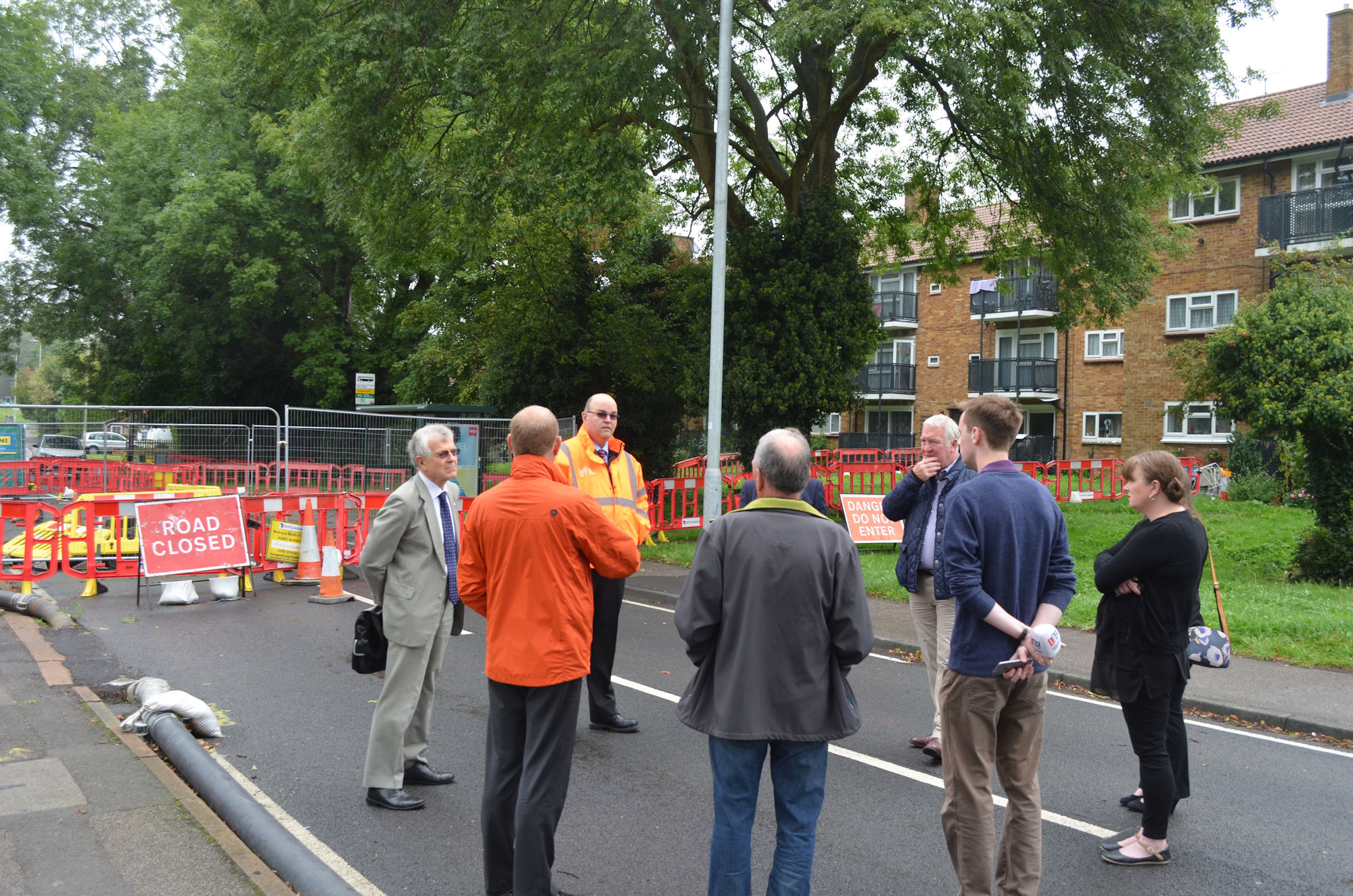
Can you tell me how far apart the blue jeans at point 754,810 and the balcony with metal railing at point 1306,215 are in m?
27.6

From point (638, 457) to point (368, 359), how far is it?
1342 cm

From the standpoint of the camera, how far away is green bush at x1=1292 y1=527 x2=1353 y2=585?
11930mm

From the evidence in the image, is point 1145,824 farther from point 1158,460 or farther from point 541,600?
point 541,600

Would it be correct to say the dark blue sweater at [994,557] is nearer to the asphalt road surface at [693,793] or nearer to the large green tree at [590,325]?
the asphalt road surface at [693,793]

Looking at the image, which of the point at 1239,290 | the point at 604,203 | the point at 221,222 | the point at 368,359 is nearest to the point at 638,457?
the point at 604,203

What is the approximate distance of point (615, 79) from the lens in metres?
13.4

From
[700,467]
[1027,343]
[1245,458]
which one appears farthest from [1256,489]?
[1027,343]

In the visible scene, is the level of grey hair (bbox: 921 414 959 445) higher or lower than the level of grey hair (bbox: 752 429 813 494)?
higher

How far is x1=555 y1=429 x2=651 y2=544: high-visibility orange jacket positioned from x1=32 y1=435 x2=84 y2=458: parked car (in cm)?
1861

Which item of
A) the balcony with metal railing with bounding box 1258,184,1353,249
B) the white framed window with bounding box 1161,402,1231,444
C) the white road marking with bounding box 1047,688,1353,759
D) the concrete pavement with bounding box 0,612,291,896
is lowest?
the white road marking with bounding box 1047,688,1353,759

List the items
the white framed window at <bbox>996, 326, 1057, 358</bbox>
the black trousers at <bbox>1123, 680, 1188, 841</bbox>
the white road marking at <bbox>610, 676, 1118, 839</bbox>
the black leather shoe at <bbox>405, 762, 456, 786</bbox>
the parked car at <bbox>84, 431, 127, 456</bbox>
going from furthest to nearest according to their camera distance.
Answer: the white framed window at <bbox>996, 326, 1057, 358</bbox> → the parked car at <bbox>84, 431, 127, 456</bbox> → the black leather shoe at <bbox>405, 762, 456, 786</bbox> → the white road marking at <bbox>610, 676, 1118, 839</bbox> → the black trousers at <bbox>1123, 680, 1188, 841</bbox>

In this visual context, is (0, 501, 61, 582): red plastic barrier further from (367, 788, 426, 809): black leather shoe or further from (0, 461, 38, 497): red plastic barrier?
(0, 461, 38, 497): red plastic barrier

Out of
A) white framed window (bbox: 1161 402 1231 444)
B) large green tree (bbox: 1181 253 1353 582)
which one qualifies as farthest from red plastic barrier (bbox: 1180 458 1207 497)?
large green tree (bbox: 1181 253 1353 582)

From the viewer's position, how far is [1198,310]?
30.2m
